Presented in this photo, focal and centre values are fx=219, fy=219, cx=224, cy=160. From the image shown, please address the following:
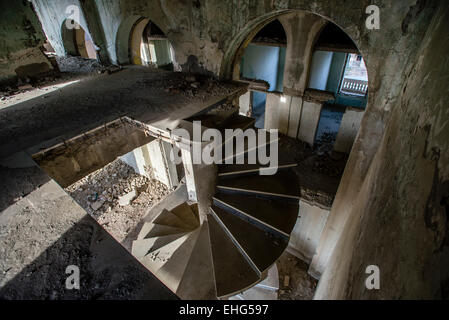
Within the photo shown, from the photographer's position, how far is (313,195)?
540 centimetres

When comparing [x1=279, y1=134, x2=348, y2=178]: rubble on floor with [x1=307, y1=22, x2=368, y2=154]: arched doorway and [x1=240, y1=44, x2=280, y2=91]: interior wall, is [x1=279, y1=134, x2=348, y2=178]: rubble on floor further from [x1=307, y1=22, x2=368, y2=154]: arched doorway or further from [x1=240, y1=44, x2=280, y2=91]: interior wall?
[x1=240, y1=44, x2=280, y2=91]: interior wall

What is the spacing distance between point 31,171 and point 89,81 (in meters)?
4.18

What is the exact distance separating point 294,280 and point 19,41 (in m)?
10.0

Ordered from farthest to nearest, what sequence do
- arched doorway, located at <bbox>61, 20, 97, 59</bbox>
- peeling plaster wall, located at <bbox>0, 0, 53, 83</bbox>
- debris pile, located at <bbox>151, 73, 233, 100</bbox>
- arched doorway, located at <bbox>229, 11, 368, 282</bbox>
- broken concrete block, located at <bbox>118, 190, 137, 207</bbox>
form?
arched doorway, located at <bbox>61, 20, 97, 59</bbox>, broken concrete block, located at <bbox>118, 190, 137, 207</bbox>, peeling plaster wall, located at <bbox>0, 0, 53, 83</bbox>, arched doorway, located at <bbox>229, 11, 368, 282</bbox>, debris pile, located at <bbox>151, 73, 233, 100</bbox>

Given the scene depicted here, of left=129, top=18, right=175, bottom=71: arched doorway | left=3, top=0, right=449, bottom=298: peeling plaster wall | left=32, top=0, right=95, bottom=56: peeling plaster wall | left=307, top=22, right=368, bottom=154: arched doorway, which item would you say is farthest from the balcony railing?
left=32, top=0, right=95, bottom=56: peeling plaster wall

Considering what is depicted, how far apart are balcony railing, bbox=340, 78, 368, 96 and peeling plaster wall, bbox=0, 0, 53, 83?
41.8 ft

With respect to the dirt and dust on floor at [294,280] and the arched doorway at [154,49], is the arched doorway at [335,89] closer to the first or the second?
the dirt and dust on floor at [294,280]

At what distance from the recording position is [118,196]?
7730mm

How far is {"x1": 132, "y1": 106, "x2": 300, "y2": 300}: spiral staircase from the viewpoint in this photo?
3.75 m
